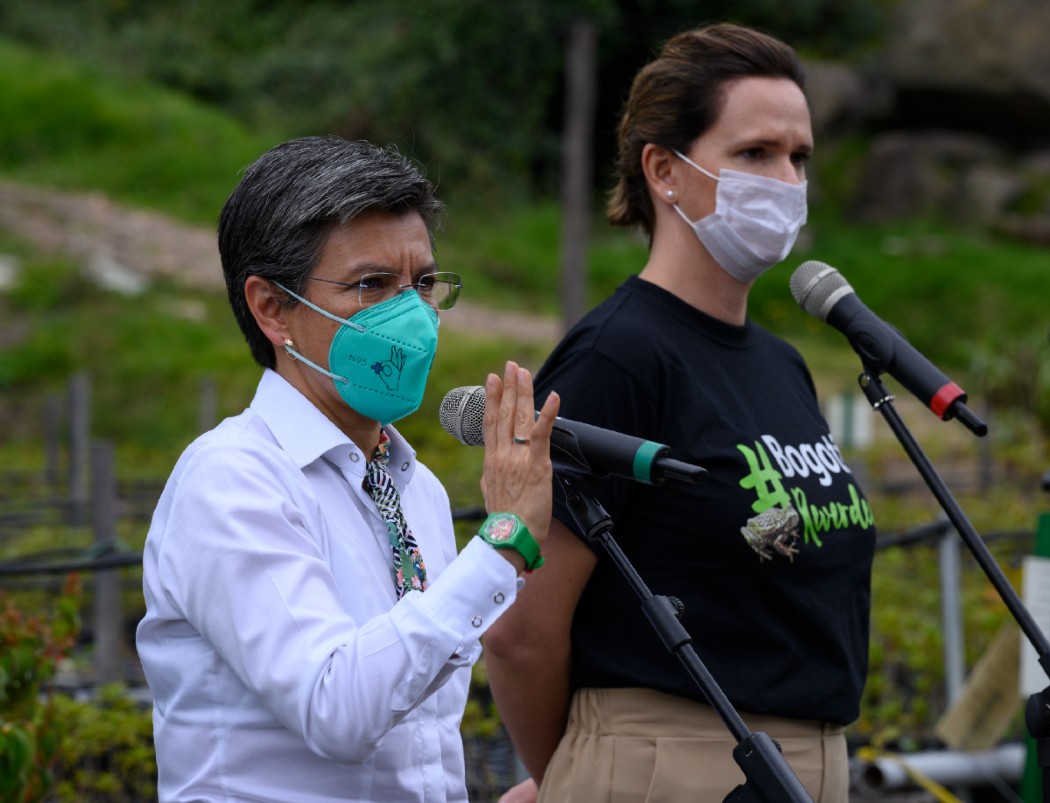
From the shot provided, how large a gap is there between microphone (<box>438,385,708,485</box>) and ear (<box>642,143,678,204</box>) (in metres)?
0.88

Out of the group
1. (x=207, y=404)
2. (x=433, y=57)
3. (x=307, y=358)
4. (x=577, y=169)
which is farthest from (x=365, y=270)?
(x=433, y=57)

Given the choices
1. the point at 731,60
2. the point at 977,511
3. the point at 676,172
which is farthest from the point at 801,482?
the point at 977,511

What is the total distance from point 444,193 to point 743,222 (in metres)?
20.7

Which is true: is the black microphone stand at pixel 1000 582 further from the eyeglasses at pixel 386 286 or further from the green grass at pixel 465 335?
the green grass at pixel 465 335

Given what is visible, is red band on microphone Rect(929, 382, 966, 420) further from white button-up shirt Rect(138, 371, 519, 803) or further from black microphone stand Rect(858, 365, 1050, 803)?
white button-up shirt Rect(138, 371, 519, 803)

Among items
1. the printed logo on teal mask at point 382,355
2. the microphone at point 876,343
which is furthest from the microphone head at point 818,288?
the printed logo on teal mask at point 382,355

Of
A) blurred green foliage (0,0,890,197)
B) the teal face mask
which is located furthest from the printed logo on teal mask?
blurred green foliage (0,0,890,197)

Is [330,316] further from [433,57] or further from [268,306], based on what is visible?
[433,57]

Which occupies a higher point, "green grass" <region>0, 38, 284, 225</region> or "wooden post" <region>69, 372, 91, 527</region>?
"wooden post" <region>69, 372, 91, 527</region>

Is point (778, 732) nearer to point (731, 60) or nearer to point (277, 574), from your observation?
point (277, 574)

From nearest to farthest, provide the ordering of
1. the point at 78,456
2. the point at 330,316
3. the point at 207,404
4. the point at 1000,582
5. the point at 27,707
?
1. the point at 330,316
2. the point at 1000,582
3. the point at 27,707
4. the point at 78,456
5. the point at 207,404

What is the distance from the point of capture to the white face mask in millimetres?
2740

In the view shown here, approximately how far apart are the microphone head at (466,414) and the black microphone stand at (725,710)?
0.23m

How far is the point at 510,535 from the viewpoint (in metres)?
1.91
